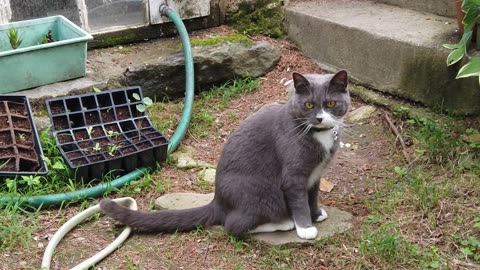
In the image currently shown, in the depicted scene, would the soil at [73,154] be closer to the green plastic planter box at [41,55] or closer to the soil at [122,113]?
the soil at [122,113]

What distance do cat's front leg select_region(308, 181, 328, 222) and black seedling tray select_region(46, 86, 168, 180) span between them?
94 cm

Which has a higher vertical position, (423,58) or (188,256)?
(423,58)

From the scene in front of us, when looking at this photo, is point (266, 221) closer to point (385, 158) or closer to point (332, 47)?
point (385, 158)

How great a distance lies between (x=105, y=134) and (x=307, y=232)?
4.49ft

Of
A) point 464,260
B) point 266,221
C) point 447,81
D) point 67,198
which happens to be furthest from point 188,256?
point 447,81

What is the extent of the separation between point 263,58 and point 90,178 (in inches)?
65.0

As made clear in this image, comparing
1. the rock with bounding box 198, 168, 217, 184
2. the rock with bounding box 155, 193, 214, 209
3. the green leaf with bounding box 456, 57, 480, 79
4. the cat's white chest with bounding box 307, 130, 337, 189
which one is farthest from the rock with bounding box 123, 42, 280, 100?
the cat's white chest with bounding box 307, 130, 337, 189

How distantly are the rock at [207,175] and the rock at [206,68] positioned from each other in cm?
90

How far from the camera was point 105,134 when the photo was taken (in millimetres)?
3506

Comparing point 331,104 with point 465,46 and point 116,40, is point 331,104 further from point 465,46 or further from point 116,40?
point 116,40

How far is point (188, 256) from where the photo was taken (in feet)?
9.05

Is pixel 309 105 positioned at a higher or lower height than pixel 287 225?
higher

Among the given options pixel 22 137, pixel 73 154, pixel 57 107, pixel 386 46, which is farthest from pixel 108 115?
pixel 386 46

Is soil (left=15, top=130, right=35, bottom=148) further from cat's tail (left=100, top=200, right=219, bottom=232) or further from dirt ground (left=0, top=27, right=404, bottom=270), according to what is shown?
cat's tail (left=100, top=200, right=219, bottom=232)
